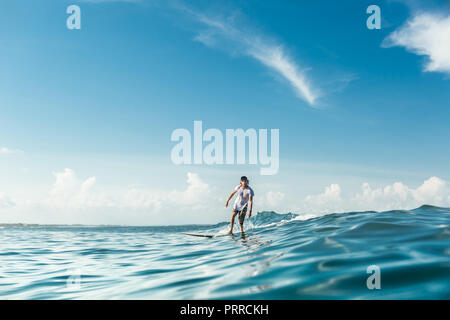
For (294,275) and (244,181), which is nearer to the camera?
(294,275)

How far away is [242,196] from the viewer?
55.2 feet

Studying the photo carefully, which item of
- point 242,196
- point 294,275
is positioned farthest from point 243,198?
point 294,275

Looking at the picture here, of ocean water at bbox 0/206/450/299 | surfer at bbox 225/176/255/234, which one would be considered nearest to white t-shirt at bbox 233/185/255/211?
surfer at bbox 225/176/255/234

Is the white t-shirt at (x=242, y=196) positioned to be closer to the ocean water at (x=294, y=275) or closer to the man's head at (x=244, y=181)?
the man's head at (x=244, y=181)

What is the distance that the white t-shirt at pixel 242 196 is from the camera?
16.6 meters

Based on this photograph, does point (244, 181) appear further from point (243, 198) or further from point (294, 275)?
point (294, 275)

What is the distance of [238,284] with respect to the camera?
18.1 feet

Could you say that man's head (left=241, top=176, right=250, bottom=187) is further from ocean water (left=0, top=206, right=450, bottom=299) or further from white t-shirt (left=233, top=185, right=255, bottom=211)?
ocean water (left=0, top=206, right=450, bottom=299)

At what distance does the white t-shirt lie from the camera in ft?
54.3

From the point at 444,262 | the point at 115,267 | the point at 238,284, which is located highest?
the point at 444,262
